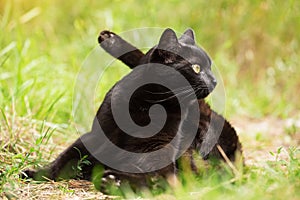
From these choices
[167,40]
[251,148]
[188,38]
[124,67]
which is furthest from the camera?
[124,67]

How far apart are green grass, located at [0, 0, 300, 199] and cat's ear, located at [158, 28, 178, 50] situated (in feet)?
3.36

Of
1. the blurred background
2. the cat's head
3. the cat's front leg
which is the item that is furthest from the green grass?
the cat's head

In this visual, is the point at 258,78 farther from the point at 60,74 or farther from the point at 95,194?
the point at 95,194

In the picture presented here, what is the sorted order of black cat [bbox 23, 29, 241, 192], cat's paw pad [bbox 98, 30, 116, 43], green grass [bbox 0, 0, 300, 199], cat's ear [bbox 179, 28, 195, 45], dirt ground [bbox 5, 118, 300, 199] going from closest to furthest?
dirt ground [bbox 5, 118, 300, 199]
black cat [bbox 23, 29, 241, 192]
cat's ear [bbox 179, 28, 195, 45]
cat's paw pad [bbox 98, 30, 116, 43]
green grass [bbox 0, 0, 300, 199]

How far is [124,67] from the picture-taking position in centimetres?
459

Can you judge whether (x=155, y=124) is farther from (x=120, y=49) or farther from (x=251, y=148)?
(x=251, y=148)

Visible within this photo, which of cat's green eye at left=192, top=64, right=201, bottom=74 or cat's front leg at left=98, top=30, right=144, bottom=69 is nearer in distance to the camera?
cat's green eye at left=192, top=64, right=201, bottom=74

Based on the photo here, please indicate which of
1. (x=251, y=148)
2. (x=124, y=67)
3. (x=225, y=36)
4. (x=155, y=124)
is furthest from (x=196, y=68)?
(x=225, y=36)

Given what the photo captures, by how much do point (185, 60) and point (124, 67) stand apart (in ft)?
6.29

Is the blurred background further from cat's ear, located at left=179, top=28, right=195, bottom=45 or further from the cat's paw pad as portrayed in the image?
cat's ear, located at left=179, top=28, right=195, bottom=45

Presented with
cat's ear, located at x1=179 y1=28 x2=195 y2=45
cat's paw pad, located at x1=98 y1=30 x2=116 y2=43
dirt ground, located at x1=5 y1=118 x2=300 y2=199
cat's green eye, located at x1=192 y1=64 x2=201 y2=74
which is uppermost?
cat's ear, located at x1=179 y1=28 x2=195 y2=45

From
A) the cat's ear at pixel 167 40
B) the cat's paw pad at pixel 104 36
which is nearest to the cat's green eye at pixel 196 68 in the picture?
the cat's ear at pixel 167 40

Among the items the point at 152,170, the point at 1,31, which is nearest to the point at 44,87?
the point at 1,31

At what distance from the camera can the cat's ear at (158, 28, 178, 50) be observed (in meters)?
2.68
